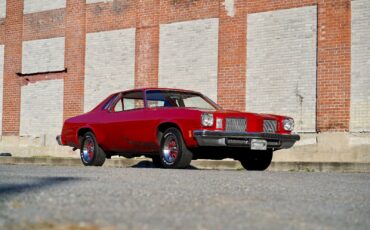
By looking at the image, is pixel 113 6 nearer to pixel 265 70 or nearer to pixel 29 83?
pixel 29 83

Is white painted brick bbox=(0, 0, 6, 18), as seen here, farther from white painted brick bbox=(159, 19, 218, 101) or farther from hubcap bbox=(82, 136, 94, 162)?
hubcap bbox=(82, 136, 94, 162)

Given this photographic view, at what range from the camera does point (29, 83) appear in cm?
2062

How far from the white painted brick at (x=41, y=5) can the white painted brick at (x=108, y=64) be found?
5.16 feet

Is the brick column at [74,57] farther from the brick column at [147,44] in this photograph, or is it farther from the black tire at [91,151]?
the black tire at [91,151]

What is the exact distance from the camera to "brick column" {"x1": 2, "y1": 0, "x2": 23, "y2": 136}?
2077 cm

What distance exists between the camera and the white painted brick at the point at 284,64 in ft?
51.5

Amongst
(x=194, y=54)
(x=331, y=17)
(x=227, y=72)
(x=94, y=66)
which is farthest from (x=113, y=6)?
(x=331, y=17)

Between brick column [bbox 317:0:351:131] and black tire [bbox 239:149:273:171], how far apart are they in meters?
4.51

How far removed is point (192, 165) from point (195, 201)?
336 inches

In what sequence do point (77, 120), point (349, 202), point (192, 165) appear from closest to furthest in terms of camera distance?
point (349, 202) < point (77, 120) < point (192, 165)

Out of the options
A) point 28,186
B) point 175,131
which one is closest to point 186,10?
point 175,131

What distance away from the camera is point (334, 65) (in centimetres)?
1527

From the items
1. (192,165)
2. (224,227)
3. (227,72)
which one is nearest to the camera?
(224,227)

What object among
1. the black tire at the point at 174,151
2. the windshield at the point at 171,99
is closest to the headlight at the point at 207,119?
the black tire at the point at 174,151
